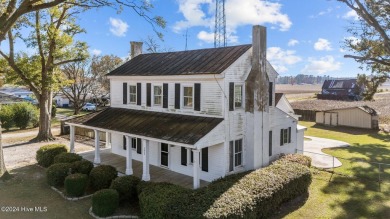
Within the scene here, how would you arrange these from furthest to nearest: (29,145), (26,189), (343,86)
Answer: (343,86) → (29,145) → (26,189)

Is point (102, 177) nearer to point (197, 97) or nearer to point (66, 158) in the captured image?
point (66, 158)

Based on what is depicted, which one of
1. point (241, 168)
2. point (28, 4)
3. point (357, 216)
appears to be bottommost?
point (357, 216)

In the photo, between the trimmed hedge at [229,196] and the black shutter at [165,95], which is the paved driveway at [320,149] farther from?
the black shutter at [165,95]

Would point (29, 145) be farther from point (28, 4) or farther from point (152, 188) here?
point (152, 188)

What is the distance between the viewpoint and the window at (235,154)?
16500 mm

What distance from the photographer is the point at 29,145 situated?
91.1 ft

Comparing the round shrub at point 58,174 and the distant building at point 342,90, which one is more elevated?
the distant building at point 342,90

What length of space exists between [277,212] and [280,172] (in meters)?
2.10

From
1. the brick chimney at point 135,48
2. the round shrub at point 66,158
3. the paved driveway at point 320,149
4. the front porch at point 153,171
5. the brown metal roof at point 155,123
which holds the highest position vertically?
the brick chimney at point 135,48

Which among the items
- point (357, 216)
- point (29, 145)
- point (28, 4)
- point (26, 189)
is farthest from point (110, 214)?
point (29, 145)

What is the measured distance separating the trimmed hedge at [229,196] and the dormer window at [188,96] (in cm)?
529

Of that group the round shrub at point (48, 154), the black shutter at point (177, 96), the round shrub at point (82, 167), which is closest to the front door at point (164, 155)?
the black shutter at point (177, 96)

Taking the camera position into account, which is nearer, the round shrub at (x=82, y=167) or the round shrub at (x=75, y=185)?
the round shrub at (x=75, y=185)

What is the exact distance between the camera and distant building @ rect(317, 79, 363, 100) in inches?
2766
